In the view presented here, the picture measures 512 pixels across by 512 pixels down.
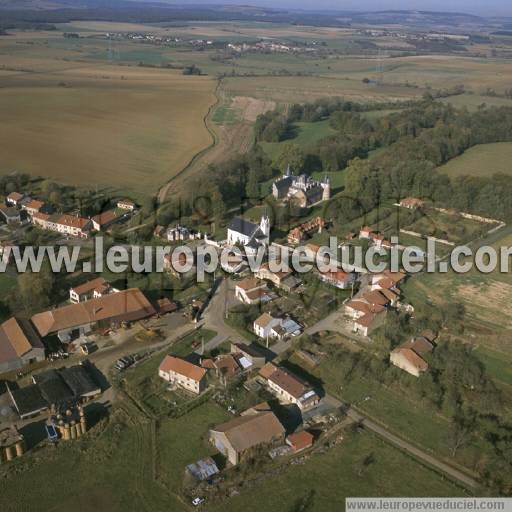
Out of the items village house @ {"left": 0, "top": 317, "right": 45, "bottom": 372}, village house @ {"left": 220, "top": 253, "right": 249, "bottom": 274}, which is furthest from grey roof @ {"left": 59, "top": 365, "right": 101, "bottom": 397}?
village house @ {"left": 220, "top": 253, "right": 249, "bottom": 274}

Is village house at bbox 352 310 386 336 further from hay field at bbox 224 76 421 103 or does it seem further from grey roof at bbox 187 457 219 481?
hay field at bbox 224 76 421 103

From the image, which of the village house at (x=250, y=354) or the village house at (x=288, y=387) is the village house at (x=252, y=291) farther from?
the village house at (x=288, y=387)

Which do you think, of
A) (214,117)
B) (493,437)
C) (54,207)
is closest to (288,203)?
(54,207)

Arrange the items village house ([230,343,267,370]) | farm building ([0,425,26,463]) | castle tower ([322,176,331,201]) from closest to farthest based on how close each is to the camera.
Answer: farm building ([0,425,26,463]) < village house ([230,343,267,370]) < castle tower ([322,176,331,201])

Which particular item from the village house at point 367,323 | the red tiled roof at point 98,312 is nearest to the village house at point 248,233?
the red tiled roof at point 98,312

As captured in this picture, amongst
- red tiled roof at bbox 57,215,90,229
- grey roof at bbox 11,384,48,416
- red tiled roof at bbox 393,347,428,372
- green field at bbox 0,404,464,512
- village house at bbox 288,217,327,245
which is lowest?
green field at bbox 0,404,464,512
